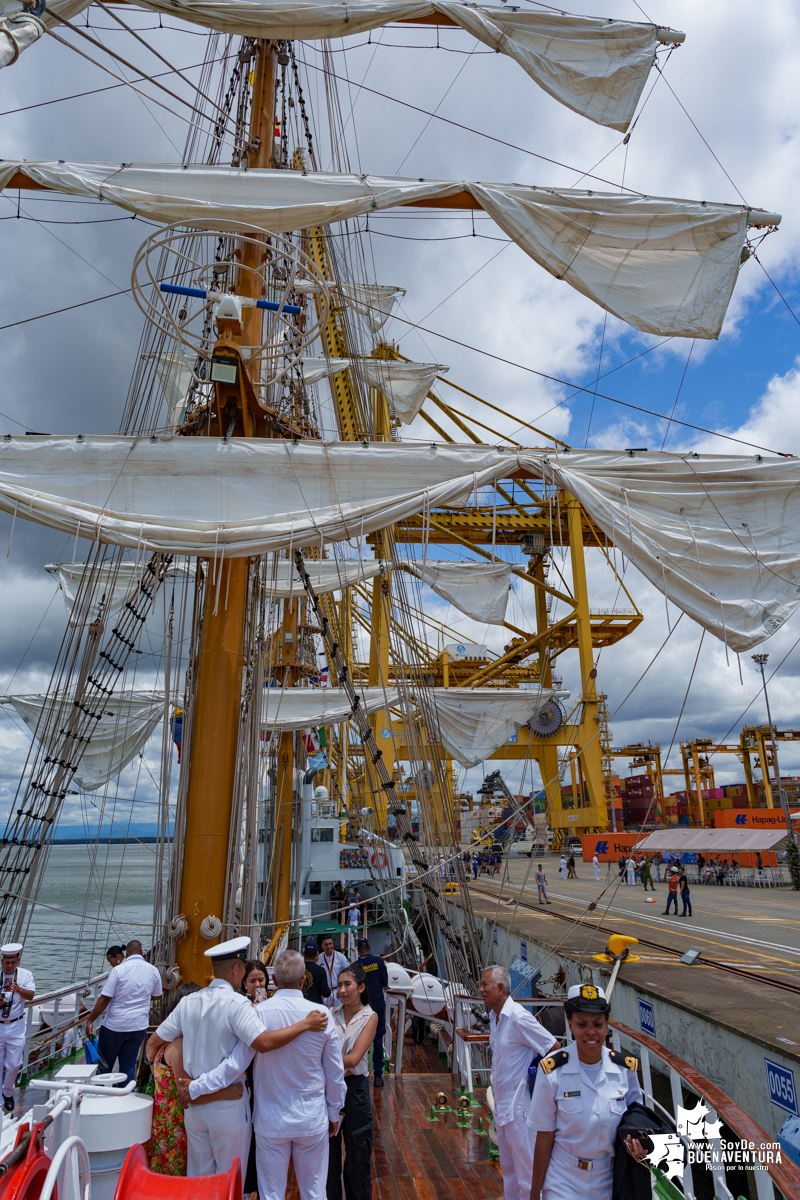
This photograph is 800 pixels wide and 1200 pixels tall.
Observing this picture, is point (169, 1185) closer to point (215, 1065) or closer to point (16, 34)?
point (215, 1065)

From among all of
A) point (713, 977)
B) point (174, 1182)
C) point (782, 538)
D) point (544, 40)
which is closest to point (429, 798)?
point (713, 977)

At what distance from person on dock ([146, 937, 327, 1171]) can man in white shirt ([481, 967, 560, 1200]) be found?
83 cm

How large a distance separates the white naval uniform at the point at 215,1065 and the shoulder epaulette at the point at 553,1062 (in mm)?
1030

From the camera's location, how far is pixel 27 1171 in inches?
79.7

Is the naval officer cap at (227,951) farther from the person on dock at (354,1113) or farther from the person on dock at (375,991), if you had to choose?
the person on dock at (375,991)

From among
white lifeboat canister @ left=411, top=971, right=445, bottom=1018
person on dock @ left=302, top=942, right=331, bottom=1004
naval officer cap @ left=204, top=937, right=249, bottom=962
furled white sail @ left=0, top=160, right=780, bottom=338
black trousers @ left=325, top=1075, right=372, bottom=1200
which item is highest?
furled white sail @ left=0, top=160, right=780, bottom=338

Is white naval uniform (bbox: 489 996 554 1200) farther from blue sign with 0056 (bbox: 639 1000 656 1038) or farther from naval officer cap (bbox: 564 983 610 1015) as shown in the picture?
blue sign with 0056 (bbox: 639 1000 656 1038)

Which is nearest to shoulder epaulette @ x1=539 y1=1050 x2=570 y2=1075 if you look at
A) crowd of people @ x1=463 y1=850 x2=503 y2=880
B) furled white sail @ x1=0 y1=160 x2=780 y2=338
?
furled white sail @ x1=0 y1=160 x2=780 y2=338

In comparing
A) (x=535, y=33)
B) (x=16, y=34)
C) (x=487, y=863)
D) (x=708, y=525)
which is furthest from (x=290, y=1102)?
(x=487, y=863)

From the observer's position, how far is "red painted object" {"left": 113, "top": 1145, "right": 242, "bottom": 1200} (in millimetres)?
2455

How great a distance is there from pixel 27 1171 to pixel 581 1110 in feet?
5.16

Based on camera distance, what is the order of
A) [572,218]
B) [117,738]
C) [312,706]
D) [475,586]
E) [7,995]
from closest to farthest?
[7,995]
[572,218]
[312,706]
[117,738]
[475,586]

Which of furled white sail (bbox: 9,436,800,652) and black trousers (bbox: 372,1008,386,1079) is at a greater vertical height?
furled white sail (bbox: 9,436,800,652)

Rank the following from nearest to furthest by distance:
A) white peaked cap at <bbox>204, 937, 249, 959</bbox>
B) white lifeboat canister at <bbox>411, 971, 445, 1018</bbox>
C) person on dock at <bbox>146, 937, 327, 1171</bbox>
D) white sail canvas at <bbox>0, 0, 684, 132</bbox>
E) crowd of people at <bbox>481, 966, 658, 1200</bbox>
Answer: crowd of people at <bbox>481, 966, 658, 1200</bbox> < person on dock at <bbox>146, 937, 327, 1171</bbox> < white peaked cap at <bbox>204, 937, 249, 959</bbox> < white lifeboat canister at <bbox>411, 971, 445, 1018</bbox> < white sail canvas at <bbox>0, 0, 684, 132</bbox>
